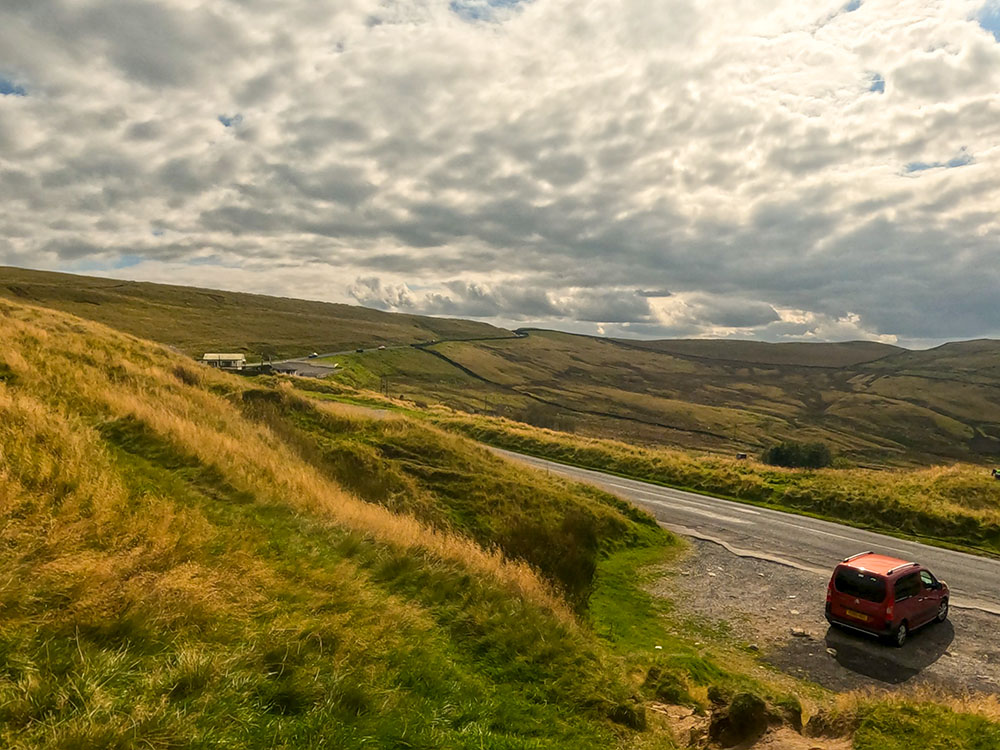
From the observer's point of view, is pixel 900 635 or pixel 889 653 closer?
pixel 889 653

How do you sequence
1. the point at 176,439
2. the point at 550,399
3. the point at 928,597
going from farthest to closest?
the point at 550,399 → the point at 928,597 → the point at 176,439

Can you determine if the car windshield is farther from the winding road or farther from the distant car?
the winding road

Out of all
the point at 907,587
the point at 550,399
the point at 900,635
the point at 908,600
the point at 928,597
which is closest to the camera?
the point at 900,635

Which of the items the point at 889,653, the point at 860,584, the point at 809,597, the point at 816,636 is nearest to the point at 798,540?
the point at 809,597

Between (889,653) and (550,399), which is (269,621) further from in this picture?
(550,399)

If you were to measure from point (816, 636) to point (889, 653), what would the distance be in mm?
1662

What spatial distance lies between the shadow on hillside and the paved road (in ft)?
10.9

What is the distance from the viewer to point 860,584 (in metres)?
15.6

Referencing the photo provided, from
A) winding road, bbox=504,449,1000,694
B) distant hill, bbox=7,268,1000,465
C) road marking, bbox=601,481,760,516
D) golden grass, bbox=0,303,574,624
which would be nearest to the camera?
golden grass, bbox=0,303,574,624

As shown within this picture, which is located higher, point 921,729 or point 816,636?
point 921,729

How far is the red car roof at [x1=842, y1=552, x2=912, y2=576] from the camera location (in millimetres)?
15773

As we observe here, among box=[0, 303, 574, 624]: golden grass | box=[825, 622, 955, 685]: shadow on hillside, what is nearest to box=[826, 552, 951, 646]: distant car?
box=[825, 622, 955, 685]: shadow on hillside

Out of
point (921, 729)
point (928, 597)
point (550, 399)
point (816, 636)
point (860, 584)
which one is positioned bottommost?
point (550, 399)

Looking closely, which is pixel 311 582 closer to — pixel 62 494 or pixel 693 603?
pixel 62 494
